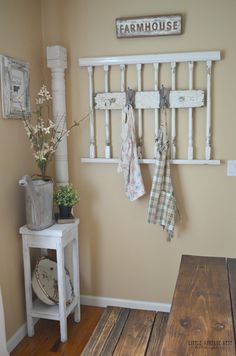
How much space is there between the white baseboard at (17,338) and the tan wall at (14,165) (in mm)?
39

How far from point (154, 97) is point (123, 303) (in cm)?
158

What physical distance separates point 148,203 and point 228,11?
4.57ft

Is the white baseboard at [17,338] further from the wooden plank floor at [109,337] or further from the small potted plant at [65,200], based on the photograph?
the small potted plant at [65,200]

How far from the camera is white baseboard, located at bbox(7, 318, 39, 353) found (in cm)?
230

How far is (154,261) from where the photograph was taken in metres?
2.71

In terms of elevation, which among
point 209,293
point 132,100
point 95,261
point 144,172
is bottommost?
point 95,261

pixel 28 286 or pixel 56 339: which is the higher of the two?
pixel 28 286

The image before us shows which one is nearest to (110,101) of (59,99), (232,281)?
(59,99)

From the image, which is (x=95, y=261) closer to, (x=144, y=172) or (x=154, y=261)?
(x=154, y=261)

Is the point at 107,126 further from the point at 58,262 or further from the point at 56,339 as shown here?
the point at 56,339

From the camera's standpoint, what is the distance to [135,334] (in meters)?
1.79

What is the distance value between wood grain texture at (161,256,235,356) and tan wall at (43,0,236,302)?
77 cm

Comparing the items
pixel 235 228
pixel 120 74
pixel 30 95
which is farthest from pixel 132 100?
pixel 235 228

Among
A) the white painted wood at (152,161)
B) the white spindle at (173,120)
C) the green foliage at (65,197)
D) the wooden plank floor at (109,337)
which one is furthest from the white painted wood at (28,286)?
the white spindle at (173,120)
